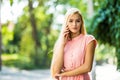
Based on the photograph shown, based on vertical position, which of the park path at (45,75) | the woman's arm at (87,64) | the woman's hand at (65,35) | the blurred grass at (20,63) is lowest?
the blurred grass at (20,63)

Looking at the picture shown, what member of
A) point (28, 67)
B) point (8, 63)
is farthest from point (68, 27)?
point (8, 63)

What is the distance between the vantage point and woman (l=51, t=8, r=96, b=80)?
3160 millimetres

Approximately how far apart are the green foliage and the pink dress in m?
3.74

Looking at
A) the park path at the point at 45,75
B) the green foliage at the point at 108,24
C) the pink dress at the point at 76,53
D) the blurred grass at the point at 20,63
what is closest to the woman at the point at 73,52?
the pink dress at the point at 76,53

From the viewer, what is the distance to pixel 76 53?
3170mm

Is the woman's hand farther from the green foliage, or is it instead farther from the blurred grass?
the blurred grass

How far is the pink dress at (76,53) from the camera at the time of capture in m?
3.17

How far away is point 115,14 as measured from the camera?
24.4ft

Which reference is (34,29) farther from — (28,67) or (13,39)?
(13,39)

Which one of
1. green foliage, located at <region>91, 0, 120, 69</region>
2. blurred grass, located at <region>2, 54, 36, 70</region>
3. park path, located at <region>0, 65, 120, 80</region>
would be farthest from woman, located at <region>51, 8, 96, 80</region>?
blurred grass, located at <region>2, 54, 36, 70</region>

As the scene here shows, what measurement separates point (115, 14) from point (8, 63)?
2369cm

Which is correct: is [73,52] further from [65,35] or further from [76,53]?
[65,35]

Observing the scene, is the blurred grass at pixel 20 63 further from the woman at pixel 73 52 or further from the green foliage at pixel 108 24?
the woman at pixel 73 52

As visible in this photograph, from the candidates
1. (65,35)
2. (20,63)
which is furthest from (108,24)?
(20,63)
